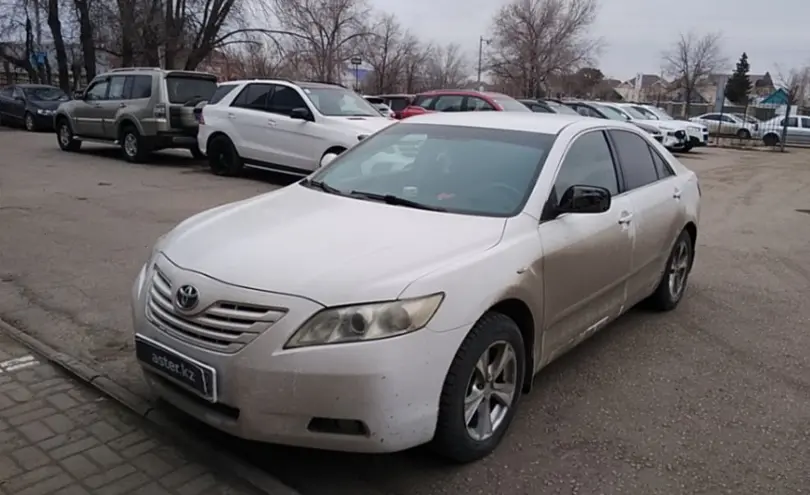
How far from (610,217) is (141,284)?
2642 mm

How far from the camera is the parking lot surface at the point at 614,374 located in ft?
9.86

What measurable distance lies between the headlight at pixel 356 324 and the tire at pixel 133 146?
11.9 metres

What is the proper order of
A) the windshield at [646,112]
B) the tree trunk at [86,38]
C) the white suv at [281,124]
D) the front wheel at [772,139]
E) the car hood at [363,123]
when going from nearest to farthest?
the car hood at [363,123]
the white suv at [281,124]
the windshield at [646,112]
the tree trunk at [86,38]
the front wheel at [772,139]

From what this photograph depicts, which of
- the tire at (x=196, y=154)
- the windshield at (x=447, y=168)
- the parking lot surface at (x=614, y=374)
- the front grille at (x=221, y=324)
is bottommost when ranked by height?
the parking lot surface at (x=614, y=374)

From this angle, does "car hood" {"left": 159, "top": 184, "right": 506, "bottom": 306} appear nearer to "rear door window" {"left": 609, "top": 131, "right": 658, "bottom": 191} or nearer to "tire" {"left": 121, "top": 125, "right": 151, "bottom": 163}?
"rear door window" {"left": 609, "top": 131, "right": 658, "bottom": 191}

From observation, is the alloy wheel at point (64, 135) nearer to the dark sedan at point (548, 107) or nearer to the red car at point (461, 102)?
the red car at point (461, 102)

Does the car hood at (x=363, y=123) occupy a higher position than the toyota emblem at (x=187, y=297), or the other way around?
the car hood at (x=363, y=123)

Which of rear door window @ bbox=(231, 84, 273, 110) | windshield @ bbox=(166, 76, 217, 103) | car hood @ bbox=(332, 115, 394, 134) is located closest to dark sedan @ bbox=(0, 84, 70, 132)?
windshield @ bbox=(166, 76, 217, 103)

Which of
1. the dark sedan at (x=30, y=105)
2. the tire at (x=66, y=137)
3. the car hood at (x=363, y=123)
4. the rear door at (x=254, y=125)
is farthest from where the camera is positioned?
the dark sedan at (x=30, y=105)

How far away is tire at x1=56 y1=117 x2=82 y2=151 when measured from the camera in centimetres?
1537

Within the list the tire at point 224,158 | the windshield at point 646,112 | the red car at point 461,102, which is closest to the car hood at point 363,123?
the tire at point 224,158

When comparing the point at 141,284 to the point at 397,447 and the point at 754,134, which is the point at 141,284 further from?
the point at 754,134

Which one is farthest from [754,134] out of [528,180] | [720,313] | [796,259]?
[528,180]

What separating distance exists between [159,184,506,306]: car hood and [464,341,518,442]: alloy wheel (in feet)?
1.64
